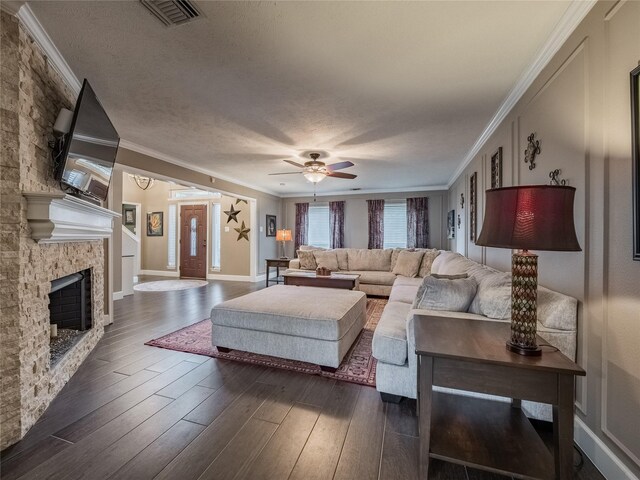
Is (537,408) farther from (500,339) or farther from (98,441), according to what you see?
(98,441)

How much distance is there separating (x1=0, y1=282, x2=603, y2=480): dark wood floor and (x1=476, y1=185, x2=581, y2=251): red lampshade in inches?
44.1

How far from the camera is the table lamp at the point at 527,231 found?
1.15m

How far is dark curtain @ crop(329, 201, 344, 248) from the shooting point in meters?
7.72

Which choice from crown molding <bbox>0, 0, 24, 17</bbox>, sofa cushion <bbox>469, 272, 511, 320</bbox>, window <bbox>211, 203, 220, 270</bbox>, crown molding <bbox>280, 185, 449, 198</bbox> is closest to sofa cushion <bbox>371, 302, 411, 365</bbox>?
sofa cushion <bbox>469, 272, 511, 320</bbox>

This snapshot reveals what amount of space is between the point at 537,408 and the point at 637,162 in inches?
53.8

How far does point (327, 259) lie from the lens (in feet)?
20.6

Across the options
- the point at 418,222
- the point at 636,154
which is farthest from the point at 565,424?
the point at 418,222

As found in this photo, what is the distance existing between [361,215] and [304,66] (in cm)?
572

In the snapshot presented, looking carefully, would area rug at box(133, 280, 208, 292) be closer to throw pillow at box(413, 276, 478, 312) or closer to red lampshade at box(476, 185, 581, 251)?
throw pillow at box(413, 276, 478, 312)

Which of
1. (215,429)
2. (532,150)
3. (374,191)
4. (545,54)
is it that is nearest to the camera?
(215,429)

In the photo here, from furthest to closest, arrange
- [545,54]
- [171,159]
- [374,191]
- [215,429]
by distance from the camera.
A: [374,191] → [171,159] → [545,54] → [215,429]

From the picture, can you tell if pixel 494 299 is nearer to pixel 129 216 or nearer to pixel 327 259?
pixel 327 259

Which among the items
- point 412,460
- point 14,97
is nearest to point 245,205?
point 14,97

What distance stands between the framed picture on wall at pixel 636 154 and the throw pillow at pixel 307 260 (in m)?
5.28
